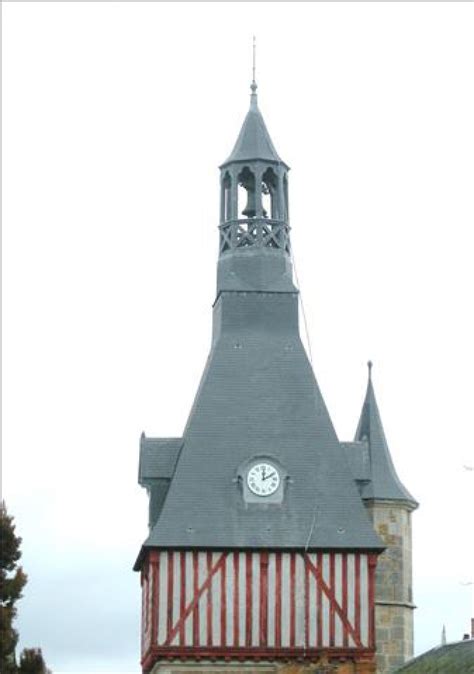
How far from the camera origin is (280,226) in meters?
47.1

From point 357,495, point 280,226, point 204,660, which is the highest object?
point 280,226

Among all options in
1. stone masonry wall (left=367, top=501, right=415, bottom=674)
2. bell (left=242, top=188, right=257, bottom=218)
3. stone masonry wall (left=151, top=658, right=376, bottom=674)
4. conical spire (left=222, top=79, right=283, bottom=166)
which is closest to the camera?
stone masonry wall (left=151, top=658, right=376, bottom=674)

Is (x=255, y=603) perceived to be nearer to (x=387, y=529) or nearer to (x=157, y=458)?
(x=157, y=458)

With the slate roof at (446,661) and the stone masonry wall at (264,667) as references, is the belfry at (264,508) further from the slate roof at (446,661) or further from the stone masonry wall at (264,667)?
the slate roof at (446,661)

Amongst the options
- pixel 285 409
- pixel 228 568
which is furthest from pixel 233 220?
pixel 228 568

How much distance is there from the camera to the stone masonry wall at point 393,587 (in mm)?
45312

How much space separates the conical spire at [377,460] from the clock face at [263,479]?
2745 millimetres

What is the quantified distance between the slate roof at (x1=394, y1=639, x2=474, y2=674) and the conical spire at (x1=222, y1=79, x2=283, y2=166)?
36.4 ft

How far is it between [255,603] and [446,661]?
15.1ft

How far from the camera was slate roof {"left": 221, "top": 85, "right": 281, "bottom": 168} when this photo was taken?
4728 cm

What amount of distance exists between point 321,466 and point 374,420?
3.32 meters

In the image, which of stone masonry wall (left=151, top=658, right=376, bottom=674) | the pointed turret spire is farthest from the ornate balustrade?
stone masonry wall (left=151, top=658, right=376, bottom=674)

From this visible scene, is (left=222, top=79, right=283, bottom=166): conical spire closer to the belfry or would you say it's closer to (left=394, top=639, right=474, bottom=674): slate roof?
the belfry

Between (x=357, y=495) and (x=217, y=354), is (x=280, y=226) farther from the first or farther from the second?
(x=357, y=495)
